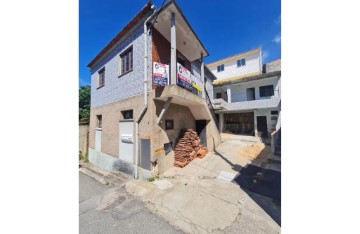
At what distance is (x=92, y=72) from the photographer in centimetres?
1100

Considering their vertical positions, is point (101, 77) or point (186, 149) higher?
point (101, 77)

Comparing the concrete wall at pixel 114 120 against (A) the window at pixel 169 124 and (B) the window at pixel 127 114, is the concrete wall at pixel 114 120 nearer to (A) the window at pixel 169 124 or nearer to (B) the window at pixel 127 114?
(B) the window at pixel 127 114

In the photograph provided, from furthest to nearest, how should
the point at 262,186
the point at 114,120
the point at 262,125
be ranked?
1. the point at 262,125
2. the point at 114,120
3. the point at 262,186

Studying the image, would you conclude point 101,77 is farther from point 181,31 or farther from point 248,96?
point 248,96

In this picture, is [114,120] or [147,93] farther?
[114,120]

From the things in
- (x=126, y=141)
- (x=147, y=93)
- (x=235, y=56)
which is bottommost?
(x=126, y=141)

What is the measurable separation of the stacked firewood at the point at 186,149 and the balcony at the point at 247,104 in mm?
5655

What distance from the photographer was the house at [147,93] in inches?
245

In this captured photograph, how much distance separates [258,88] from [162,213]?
1495 cm

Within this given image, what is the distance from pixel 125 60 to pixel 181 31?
3302 millimetres

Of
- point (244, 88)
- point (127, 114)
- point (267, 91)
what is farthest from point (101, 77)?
point (267, 91)

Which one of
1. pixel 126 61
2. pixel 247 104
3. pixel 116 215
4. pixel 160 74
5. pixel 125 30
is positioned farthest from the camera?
pixel 247 104

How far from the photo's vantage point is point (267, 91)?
14633mm
